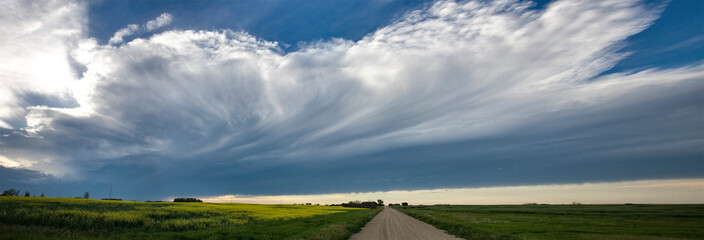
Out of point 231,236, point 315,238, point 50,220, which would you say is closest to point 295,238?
point 315,238

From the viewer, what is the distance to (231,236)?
64.8ft

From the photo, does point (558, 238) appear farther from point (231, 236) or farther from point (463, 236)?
point (231, 236)

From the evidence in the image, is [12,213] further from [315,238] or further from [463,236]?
[463,236]

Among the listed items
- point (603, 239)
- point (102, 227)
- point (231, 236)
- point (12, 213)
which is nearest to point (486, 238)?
point (603, 239)

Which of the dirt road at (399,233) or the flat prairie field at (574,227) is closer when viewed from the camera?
the dirt road at (399,233)

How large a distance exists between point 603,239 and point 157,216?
43458mm

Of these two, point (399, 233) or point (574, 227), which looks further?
point (574, 227)

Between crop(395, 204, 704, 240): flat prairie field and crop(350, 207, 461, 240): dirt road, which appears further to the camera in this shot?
crop(395, 204, 704, 240): flat prairie field

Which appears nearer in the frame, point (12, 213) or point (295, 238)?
point (295, 238)

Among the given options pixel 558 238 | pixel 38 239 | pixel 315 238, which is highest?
pixel 38 239

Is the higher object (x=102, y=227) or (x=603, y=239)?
(x=102, y=227)

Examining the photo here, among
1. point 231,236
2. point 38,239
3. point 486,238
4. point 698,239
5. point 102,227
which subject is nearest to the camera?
point 38,239

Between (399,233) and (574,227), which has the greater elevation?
(399,233)

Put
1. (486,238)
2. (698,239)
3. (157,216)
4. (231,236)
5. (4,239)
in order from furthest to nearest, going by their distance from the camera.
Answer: (157,216) → (698,239) → (486,238) → (231,236) → (4,239)
